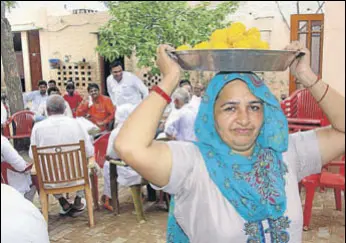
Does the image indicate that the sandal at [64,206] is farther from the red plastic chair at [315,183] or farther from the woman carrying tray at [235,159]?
the woman carrying tray at [235,159]

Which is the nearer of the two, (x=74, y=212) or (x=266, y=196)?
(x=266, y=196)

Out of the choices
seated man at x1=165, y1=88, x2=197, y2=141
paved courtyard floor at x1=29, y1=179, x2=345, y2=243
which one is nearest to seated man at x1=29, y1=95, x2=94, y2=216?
paved courtyard floor at x1=29, y1=179, x2=345, y2=243

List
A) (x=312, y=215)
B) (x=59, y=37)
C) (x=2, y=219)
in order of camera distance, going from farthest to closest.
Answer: (x=312, y=215) → (x=59, y=37) → (x=2, y=219)

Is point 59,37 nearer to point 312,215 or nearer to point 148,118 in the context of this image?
point 148,118

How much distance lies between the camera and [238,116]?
1.15 m

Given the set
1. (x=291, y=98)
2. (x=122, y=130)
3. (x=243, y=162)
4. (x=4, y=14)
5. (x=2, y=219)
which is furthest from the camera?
(x=291, y=98)

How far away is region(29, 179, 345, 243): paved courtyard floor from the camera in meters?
2.77

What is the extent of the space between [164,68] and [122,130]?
0.22m

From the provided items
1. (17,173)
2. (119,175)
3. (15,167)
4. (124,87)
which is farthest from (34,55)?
(124,87)

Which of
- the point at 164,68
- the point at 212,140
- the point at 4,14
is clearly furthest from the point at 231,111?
the point at 4,14

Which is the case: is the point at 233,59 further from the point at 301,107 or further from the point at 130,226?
the point at 301,107

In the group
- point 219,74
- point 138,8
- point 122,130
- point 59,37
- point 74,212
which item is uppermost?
point 138,8

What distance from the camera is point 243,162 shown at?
1152 mm

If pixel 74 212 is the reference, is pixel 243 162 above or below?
above
